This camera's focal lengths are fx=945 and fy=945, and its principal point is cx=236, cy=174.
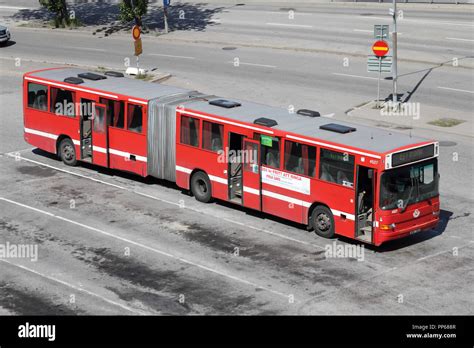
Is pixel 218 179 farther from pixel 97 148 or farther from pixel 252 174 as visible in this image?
pixel 97 148

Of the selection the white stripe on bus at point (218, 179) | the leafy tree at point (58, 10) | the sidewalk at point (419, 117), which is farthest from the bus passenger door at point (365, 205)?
the leafy tree at point (58, 10)

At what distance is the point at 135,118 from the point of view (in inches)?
1212

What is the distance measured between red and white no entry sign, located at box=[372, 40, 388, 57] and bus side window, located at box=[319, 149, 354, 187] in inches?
550

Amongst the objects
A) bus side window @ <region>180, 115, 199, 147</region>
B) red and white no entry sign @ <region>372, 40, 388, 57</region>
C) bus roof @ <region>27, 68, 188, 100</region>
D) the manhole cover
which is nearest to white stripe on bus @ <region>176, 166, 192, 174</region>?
bus side window @ <region>180, 115, 199, 147</region>

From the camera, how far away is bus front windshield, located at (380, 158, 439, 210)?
2441 cm

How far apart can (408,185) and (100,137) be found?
1166 centimetres

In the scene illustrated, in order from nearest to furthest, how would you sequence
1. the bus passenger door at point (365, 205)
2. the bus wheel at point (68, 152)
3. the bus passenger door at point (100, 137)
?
the bus passenger door at point (365, 205) → the bus passenger door at point (100, 137) → the bus wheel at point (68, 152)

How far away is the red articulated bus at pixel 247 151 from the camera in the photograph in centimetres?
2480

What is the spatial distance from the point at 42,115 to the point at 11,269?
10754 millimetres

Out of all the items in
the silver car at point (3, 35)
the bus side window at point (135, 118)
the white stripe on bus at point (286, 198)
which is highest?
the silver car at point (3, 35)

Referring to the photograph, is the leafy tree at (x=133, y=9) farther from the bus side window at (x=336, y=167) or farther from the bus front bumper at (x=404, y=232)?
the bus front bumper at (x=404, y=232)

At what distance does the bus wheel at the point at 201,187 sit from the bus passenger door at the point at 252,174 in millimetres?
1611

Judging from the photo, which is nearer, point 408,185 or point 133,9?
point 408,185

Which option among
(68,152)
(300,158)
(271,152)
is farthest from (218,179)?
(68,152)
